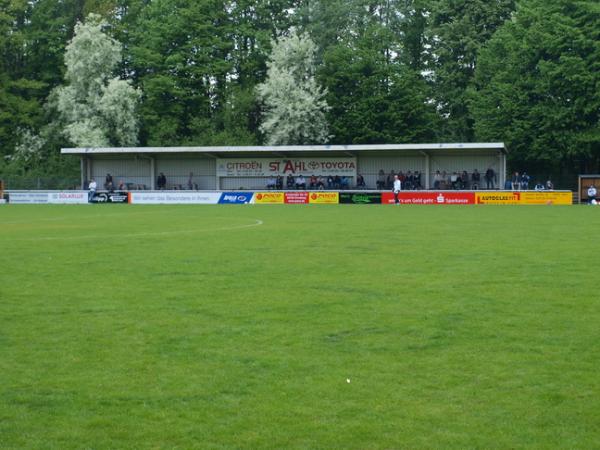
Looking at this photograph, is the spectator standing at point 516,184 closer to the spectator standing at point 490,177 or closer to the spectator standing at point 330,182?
the spectator standing at point 490,177

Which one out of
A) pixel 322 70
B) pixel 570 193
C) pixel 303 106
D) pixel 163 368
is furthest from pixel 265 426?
pixel 322 70

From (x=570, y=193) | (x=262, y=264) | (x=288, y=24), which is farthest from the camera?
(x=288, y=24)

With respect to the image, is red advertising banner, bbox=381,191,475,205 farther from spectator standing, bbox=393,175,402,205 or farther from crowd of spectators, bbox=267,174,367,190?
crowd of spectators, bbox=267,174,367,190

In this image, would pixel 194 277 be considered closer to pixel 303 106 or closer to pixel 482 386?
pixel 482 386

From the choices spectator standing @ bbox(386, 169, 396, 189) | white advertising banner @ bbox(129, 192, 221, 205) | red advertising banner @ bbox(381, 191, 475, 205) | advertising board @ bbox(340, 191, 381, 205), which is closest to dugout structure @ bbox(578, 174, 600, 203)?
red advertising banner @ bbox(381, 191, 475, 205)

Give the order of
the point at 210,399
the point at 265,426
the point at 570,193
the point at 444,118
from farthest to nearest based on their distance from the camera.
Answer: the point at 444,118 → the point at 570,193 → the point at 210,399 → the point at 265,426

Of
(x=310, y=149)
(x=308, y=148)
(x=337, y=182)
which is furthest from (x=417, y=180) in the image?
(x=308, y=148)

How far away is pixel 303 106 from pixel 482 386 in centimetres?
5681

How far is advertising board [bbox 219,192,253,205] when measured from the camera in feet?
167

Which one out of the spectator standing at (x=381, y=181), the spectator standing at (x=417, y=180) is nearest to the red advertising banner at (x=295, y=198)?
the spectator standing at (x=381, y=181)

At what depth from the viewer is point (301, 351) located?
25.8 feet

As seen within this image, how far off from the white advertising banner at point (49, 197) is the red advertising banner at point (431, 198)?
20.0 m

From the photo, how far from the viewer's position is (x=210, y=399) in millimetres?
6332

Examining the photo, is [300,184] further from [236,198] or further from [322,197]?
[236,198]
